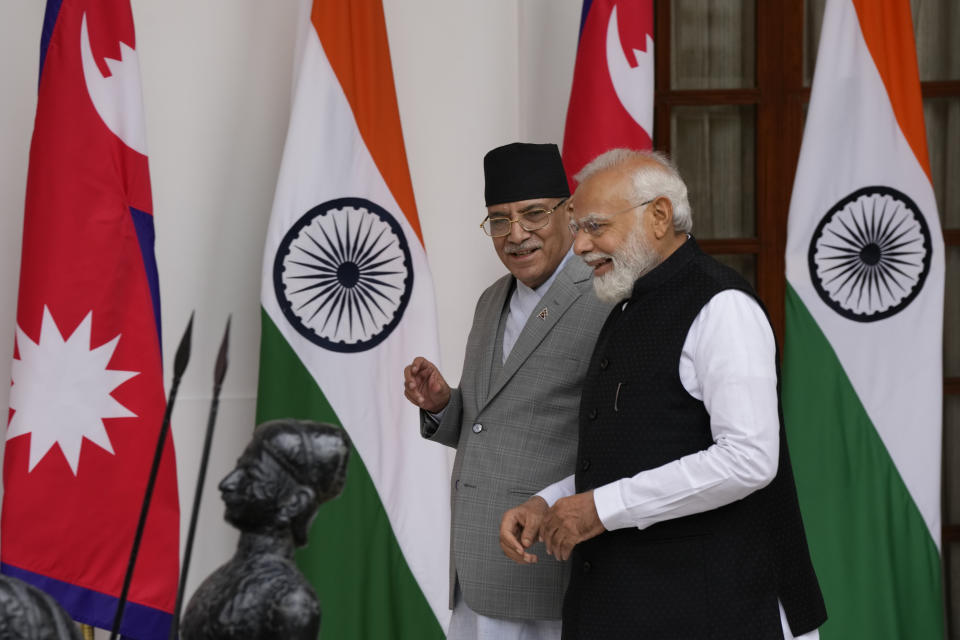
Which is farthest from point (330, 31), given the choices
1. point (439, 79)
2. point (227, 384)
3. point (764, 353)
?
point (764, 353)

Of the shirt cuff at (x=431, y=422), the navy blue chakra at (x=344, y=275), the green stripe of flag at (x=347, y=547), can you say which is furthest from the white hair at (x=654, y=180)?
the green stripe of flag at (x=347, y=547)

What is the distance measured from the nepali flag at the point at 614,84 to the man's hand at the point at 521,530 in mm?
1622

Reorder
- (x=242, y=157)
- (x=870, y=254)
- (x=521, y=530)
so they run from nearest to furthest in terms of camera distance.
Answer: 1. (x=521, y=530)
2. (x=870, y=254)
3. (x=242, y=157)

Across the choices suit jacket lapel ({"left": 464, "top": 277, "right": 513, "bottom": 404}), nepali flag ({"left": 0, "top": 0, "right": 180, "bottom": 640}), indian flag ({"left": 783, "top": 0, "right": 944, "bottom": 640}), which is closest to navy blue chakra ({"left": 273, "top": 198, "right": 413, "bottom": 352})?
nepali flag ({"left": 0, "top": 0, "right": 180, "bottom": 640})

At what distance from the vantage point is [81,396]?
8.32ft

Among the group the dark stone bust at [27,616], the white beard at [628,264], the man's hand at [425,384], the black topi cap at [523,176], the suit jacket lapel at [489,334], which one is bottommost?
the dark stone bust at [27,616]

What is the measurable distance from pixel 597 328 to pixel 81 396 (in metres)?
1.30

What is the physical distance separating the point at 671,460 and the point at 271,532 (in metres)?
0.90

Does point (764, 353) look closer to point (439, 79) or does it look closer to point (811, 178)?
point (811, 178)

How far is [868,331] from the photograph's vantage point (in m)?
3.09

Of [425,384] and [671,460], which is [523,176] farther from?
[671,460]

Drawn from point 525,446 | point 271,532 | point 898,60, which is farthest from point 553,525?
point 898,60

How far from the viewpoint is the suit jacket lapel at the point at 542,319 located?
2037 millimetres

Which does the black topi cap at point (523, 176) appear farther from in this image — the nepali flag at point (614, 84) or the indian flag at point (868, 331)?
the indian flag at point (868, 331)
